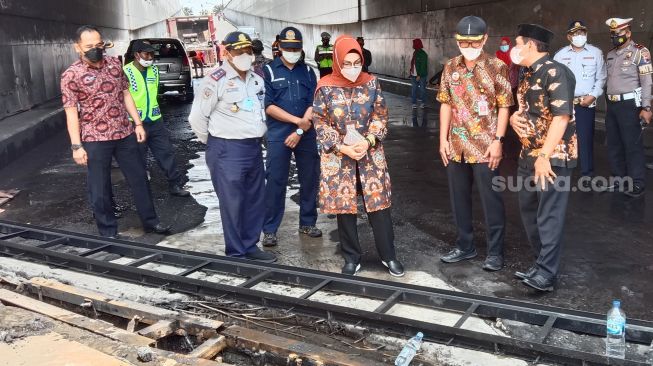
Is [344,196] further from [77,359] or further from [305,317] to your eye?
[77,359]

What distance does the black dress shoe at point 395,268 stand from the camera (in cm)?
458

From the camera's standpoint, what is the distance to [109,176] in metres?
5.54

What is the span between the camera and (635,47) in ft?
20.9

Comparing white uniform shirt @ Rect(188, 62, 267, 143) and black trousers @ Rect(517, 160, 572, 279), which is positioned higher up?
white uniform shirt @ Rect(188, 62, 267, 143)

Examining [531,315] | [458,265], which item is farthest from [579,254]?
[531,315]

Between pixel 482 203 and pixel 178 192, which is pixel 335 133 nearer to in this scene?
pixel 482 203

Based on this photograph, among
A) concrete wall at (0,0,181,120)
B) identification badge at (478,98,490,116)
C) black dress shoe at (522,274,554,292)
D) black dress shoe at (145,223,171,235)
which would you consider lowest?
black dress shoe at (522,274,554,292)

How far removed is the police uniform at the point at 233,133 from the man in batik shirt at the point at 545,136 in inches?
77.1

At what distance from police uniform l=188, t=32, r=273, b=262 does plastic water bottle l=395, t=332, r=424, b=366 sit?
6.38 feet

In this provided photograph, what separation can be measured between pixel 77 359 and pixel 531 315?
259 centimetres

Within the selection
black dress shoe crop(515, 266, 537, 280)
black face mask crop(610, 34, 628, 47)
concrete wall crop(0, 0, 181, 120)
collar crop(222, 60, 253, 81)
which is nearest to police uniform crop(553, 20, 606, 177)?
black face mask crop(610, 34, 628, 47)

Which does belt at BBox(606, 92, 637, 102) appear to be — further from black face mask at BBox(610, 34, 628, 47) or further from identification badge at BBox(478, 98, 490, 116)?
identification badge at BBox(478, 98, 490, 116)

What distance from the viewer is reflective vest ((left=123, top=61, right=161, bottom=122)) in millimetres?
6684

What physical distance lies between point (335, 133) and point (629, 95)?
151 inches
